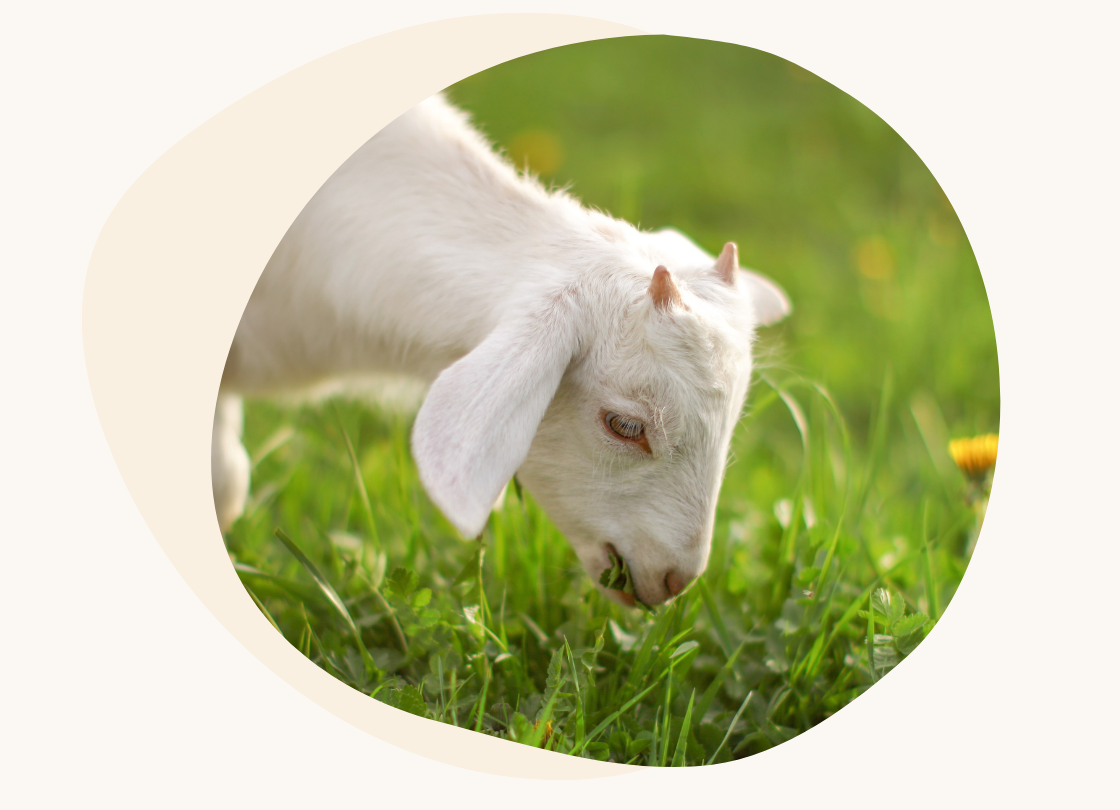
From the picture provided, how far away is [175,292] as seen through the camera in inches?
78.4

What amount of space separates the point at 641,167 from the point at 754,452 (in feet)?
6.50

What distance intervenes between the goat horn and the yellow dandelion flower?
0.85 meters

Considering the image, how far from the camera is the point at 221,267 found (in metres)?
1.97

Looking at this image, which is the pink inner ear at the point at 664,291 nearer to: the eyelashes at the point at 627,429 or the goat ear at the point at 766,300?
the eyelashes at the point at 627,429

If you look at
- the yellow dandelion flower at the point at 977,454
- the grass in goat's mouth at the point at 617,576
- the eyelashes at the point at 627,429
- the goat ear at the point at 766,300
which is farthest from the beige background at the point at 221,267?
the yellow dandelion flower at the point at 977,454

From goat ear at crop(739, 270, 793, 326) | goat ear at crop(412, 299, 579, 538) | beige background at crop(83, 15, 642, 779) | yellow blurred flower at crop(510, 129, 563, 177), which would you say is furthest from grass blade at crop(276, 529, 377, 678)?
yellow blurred flower at crop(510, 129, 563, 177)

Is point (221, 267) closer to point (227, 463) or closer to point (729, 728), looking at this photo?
point (227, 463)

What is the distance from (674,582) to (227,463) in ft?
5.21

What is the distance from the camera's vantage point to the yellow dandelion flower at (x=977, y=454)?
8.04 ft

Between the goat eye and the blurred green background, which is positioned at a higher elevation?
the blurred green background

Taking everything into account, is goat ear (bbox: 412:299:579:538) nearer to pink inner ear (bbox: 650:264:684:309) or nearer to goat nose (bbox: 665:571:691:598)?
pink inner ear (bbox: 650:264:684:309)

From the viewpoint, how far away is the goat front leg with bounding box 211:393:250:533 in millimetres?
2943

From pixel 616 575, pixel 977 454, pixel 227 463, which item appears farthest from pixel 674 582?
pixel 227 463

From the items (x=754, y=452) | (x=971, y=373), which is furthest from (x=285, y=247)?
(x=971, y=373)
